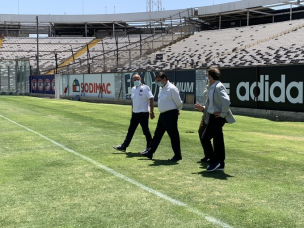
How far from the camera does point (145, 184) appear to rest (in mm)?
6812

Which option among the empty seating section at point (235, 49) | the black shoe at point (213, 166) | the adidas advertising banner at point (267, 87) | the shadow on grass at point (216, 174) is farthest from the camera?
the empty seating section at point (235, 49)

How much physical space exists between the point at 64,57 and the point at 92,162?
54.1m

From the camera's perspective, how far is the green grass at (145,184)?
5.18 m

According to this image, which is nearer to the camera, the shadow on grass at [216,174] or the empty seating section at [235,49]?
the shadow on grass at [216,174]

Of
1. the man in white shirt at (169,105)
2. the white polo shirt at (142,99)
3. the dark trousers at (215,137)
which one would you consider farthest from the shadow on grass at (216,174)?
the white polo shirt at (142,99)

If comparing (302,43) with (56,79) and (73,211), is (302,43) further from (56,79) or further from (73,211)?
(73,211)

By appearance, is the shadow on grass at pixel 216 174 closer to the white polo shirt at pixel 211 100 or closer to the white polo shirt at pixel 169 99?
the white polo shirt at pixel 211 100

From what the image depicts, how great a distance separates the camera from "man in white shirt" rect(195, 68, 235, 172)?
7348 mm

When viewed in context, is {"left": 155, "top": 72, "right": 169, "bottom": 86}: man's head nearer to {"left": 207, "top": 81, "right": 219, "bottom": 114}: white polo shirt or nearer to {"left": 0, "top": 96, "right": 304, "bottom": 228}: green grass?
{"left": 207, "top": 81, "right": 219, "bottom": 114}: white polo shirt

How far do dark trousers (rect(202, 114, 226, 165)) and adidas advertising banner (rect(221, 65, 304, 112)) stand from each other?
11.3 metres

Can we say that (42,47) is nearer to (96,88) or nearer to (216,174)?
(96,88)

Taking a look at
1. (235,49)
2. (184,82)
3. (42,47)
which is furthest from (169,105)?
(42,47)

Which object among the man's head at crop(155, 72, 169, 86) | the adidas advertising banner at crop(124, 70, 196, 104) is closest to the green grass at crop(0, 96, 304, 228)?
the man's head at crop(155, 72, 169, 86)

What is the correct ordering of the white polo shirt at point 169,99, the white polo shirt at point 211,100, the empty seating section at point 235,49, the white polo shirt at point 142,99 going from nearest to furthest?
1. the white polo shirt at point 211,100
2. the white polo shirt at point 169,99
3. the white polo shirt at point 142,99
4. the empty seating section at point 235,49
